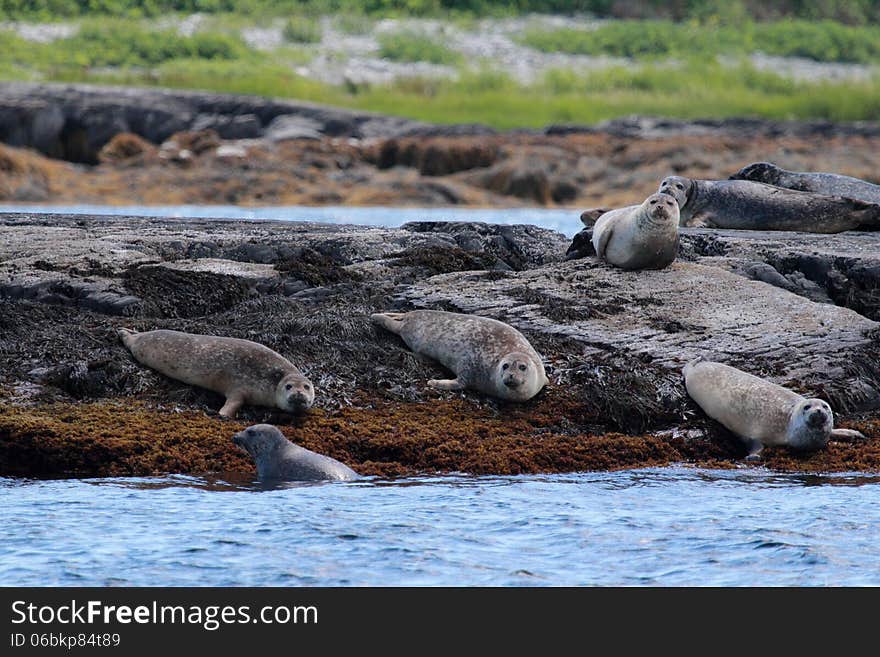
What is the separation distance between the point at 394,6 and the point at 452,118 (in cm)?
1215

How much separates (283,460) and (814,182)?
22.1 feet

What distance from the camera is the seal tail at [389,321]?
9133mm

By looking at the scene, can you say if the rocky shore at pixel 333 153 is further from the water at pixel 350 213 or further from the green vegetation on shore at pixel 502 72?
the green vegetation on shore at pixel 502 72

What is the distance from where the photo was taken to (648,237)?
33.0 feet

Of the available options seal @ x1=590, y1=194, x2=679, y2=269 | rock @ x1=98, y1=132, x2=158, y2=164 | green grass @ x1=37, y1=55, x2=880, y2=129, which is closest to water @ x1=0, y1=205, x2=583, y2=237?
rock @ x1=98, y1=132, x2=158, y2=164

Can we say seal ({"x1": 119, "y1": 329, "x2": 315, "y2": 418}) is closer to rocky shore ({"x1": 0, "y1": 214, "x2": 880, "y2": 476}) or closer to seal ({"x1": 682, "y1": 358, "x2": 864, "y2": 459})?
rocky shore ({"x1": 0, "y1": 214, "x2": 880, "y2": 476})

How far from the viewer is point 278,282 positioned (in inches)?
400

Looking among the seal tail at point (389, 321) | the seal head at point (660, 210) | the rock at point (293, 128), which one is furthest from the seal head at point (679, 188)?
the rock at point (293, 128)

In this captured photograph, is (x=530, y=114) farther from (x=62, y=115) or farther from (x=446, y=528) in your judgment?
(x=446, y=528)

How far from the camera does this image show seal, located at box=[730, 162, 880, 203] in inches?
492

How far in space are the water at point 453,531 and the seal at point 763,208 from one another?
14.7 feet

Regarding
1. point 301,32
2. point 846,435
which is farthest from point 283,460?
point 301,32

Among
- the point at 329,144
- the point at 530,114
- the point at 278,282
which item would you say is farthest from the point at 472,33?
the point at 278,282
